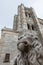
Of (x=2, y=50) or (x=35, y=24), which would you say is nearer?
(x=2, y=50)

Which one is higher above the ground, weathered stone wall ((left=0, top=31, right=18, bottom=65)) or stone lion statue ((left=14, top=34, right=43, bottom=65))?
weathered stone wall ((left=0, top=31, right=18, bottom=65))

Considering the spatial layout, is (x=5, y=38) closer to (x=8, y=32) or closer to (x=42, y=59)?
(x=8, y=32)

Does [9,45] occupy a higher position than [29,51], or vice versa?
[9,45]

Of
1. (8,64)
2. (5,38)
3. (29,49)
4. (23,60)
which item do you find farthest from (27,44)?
(5,38)

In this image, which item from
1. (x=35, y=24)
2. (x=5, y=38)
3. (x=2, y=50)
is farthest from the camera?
(x=35, y=24)

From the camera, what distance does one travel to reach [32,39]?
2410mm

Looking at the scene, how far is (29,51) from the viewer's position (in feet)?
7.67

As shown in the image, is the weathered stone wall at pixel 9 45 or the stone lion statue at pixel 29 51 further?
the weathered stone wall at pixel 9 45

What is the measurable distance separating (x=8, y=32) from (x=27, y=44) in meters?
16.7

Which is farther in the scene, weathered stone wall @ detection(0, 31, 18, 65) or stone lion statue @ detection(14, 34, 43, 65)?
weathered stone wall @ detection(0, 31, 18, 65)

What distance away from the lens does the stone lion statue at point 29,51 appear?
88.7 inches

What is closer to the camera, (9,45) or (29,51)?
(29,51)

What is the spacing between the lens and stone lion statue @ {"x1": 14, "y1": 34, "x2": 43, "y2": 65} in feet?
7.39

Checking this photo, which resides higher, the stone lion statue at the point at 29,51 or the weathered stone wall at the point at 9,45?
the weathered stone wall at the point at 9,45
